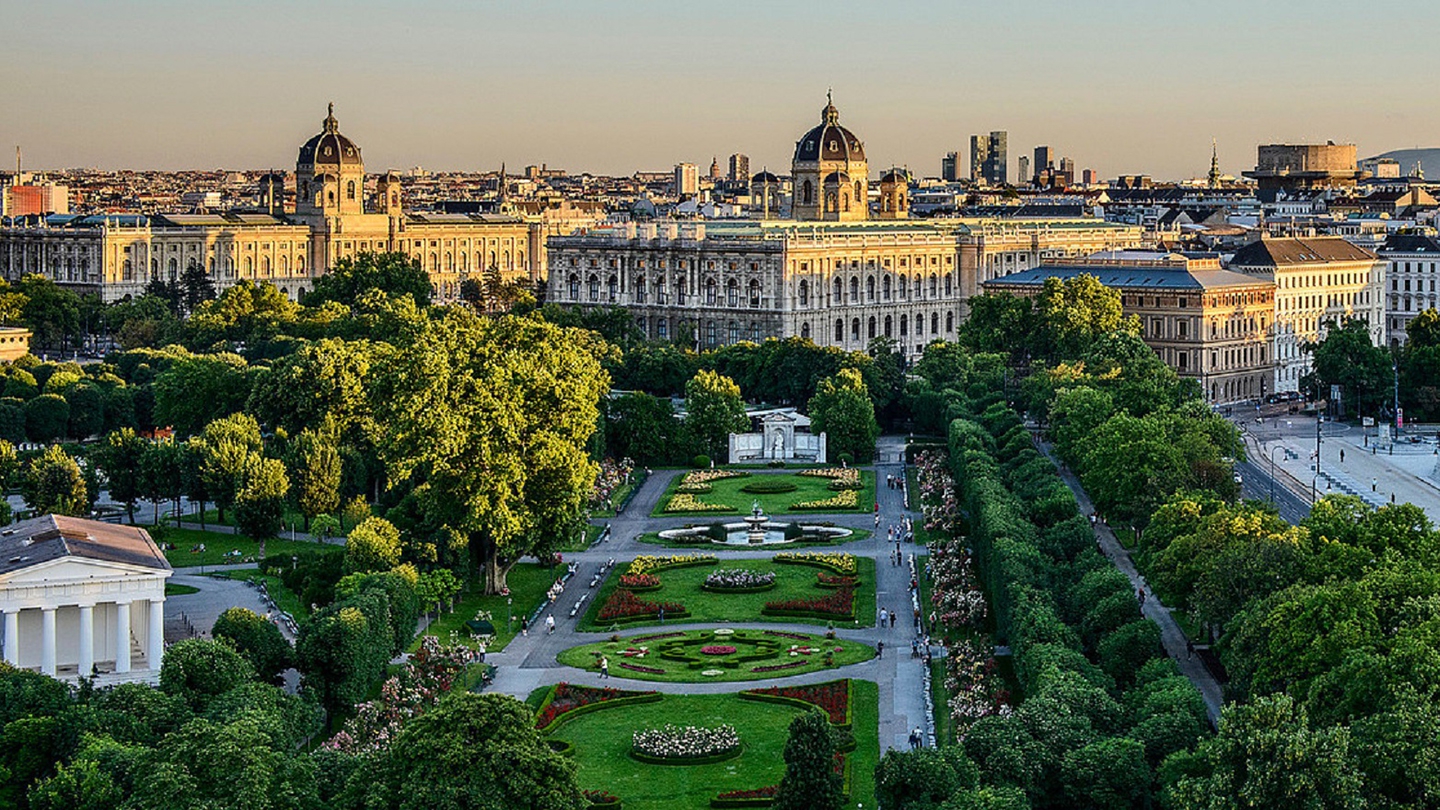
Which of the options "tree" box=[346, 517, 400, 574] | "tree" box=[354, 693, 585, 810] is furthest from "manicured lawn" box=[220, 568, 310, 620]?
"tree" box=[354, 693, 585, 810]

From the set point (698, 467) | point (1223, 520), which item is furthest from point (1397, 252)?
point (1223, 520)

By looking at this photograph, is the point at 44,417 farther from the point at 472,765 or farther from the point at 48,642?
the point at 472,765

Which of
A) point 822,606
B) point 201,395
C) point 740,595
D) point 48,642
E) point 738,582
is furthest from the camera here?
point 201,395

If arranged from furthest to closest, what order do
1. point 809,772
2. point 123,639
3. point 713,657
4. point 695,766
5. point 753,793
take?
point 713,657
point 123,639
point 695,766
point 753,793
point 809,772

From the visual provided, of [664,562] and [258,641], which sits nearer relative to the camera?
[258,641]

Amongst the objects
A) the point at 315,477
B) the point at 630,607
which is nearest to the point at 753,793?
the point at 630,607

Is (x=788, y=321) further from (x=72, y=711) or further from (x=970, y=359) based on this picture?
(x=72, y=711)

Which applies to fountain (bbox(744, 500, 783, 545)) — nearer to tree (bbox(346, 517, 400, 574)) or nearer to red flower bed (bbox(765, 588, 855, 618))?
red flower bed (bbox(765, 588, 855, 618))

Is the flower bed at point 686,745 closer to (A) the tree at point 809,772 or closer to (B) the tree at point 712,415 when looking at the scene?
(A) the tree at point 809,772
